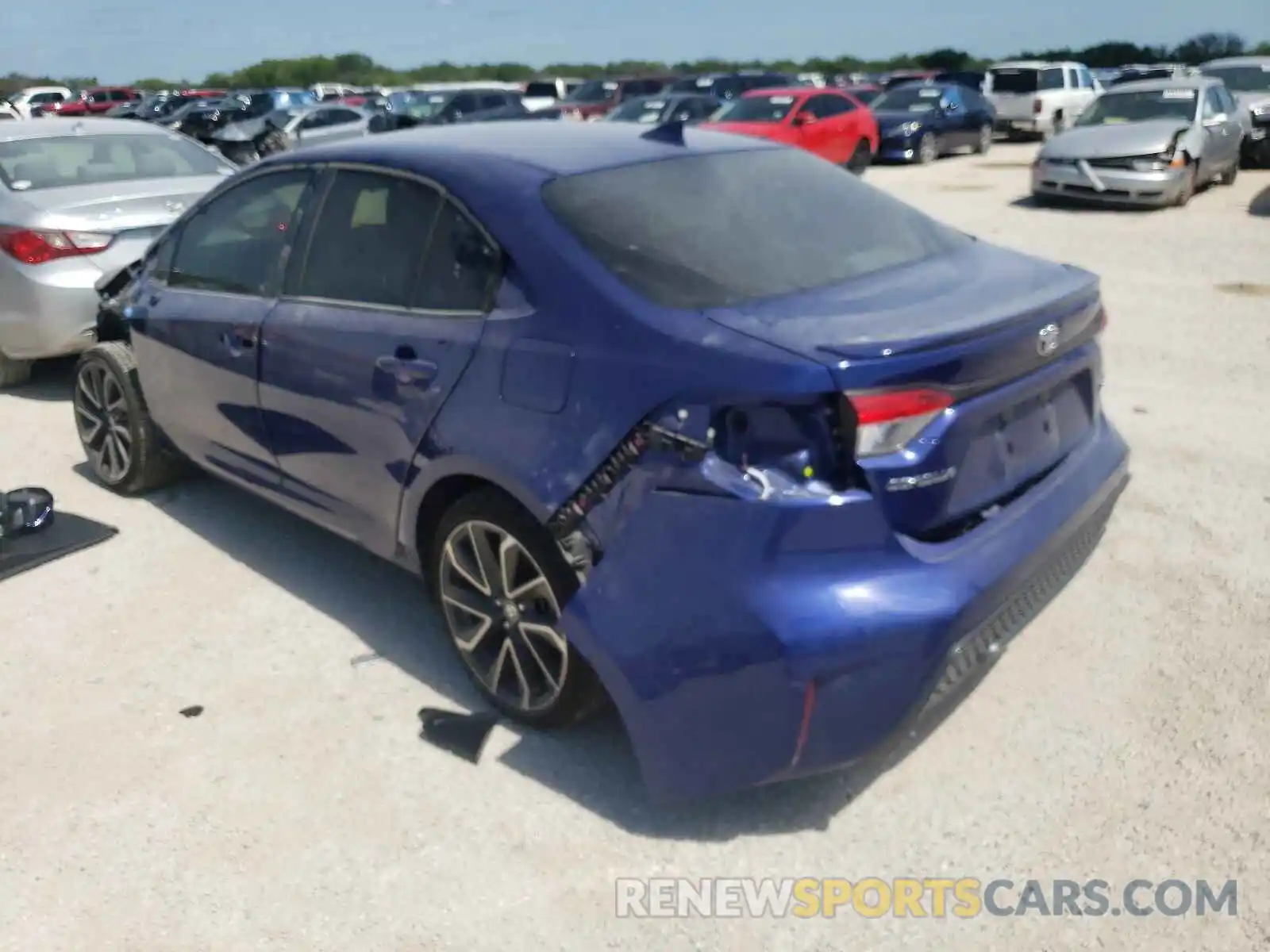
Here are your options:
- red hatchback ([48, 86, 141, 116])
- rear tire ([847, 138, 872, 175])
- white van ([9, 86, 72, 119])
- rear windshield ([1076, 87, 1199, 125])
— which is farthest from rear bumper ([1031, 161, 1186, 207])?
white van ([9, 86, 72, 119])

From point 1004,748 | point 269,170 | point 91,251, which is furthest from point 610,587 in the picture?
point 91,251

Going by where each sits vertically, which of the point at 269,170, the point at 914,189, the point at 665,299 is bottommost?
the point at 914,189

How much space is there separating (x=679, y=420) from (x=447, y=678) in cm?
149

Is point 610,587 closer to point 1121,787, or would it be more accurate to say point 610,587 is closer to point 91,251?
point 1121,787

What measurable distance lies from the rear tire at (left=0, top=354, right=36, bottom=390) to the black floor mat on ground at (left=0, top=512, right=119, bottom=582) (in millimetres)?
2751

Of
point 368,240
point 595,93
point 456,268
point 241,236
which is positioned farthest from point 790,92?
point 456,268

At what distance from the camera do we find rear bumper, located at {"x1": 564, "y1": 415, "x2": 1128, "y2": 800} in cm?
253

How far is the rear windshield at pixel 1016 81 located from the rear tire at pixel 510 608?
77.6 feet

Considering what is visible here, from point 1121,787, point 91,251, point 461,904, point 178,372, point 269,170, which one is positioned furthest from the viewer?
point 91,251

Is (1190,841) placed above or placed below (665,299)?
below

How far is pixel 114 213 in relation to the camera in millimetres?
6504

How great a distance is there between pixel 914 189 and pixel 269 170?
14007 mm

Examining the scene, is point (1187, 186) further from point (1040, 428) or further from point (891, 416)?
point (891, 416)

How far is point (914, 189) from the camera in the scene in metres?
16.8
